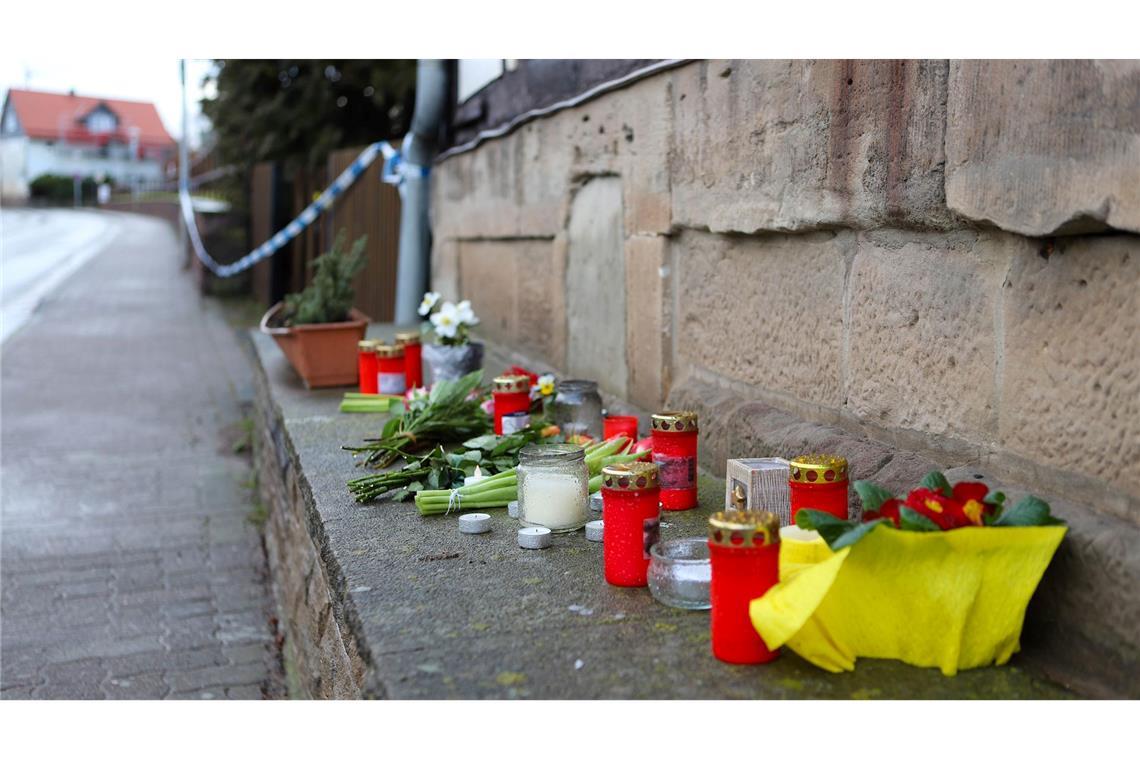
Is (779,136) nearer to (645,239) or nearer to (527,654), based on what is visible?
(645,239)

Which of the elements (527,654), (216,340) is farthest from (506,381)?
(216,340)

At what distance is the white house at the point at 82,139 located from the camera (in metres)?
57.8

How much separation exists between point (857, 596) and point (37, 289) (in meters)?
17.1

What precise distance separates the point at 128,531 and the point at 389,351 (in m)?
1.67

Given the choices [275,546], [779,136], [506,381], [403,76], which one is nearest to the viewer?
[779,136]

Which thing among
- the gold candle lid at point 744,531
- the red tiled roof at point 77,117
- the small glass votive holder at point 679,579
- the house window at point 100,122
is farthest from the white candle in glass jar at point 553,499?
the house window at point 100,122

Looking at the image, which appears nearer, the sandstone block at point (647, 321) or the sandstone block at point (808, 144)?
the sandstone block at point (808, 144)

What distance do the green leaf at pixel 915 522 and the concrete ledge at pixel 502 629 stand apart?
0.23 meters

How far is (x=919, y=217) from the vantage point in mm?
2246

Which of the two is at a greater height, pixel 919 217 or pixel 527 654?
pixel 919 217

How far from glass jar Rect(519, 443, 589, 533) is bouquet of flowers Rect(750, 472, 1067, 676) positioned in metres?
0.86

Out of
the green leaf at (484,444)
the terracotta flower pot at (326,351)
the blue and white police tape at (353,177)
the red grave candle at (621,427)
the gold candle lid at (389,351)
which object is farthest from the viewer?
the blue and white police tape at (353,177)

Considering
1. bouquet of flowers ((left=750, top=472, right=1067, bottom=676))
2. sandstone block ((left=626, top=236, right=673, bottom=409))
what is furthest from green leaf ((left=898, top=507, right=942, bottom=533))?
sandstone block ((left=626, top=236, right=673, bottom=409))

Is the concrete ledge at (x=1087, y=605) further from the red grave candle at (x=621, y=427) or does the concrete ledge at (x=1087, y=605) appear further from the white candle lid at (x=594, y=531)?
the red grave candle at (x=621, y=427)
